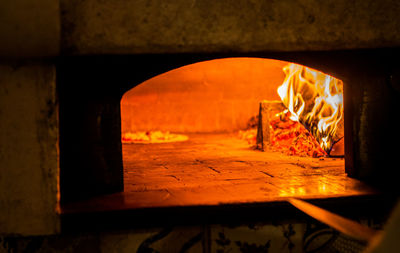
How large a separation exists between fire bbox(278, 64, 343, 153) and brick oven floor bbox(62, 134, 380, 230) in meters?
0.41

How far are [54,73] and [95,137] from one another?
634 mm

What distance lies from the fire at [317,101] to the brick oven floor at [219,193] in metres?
0.41

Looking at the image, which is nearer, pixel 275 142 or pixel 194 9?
pixel 194 9

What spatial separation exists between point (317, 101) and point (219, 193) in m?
2.20

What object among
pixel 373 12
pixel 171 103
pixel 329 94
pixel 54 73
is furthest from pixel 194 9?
pixel 171 103

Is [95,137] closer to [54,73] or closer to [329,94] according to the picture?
[54,73]

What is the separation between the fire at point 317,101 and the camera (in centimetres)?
370

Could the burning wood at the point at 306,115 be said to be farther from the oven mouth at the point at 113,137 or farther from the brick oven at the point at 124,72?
the brick oven at the point at 124,72

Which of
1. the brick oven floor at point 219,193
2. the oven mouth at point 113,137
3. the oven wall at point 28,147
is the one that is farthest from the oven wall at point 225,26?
the brick oven floor at point 219,193

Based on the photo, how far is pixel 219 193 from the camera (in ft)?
7.50

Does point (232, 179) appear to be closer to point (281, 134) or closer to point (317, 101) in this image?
point (317, 101)

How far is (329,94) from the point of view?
12.4 ft

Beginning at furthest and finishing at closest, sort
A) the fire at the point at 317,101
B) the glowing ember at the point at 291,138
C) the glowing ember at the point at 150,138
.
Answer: the glowing ember at the point at 150,138, the glowing ember at the point at 291,138, the fire at the point at 317,101

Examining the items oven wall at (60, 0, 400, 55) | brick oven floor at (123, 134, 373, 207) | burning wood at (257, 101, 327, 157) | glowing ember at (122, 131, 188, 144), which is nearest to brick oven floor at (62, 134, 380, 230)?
brick oven floor at (123, 134, 373, 207)
